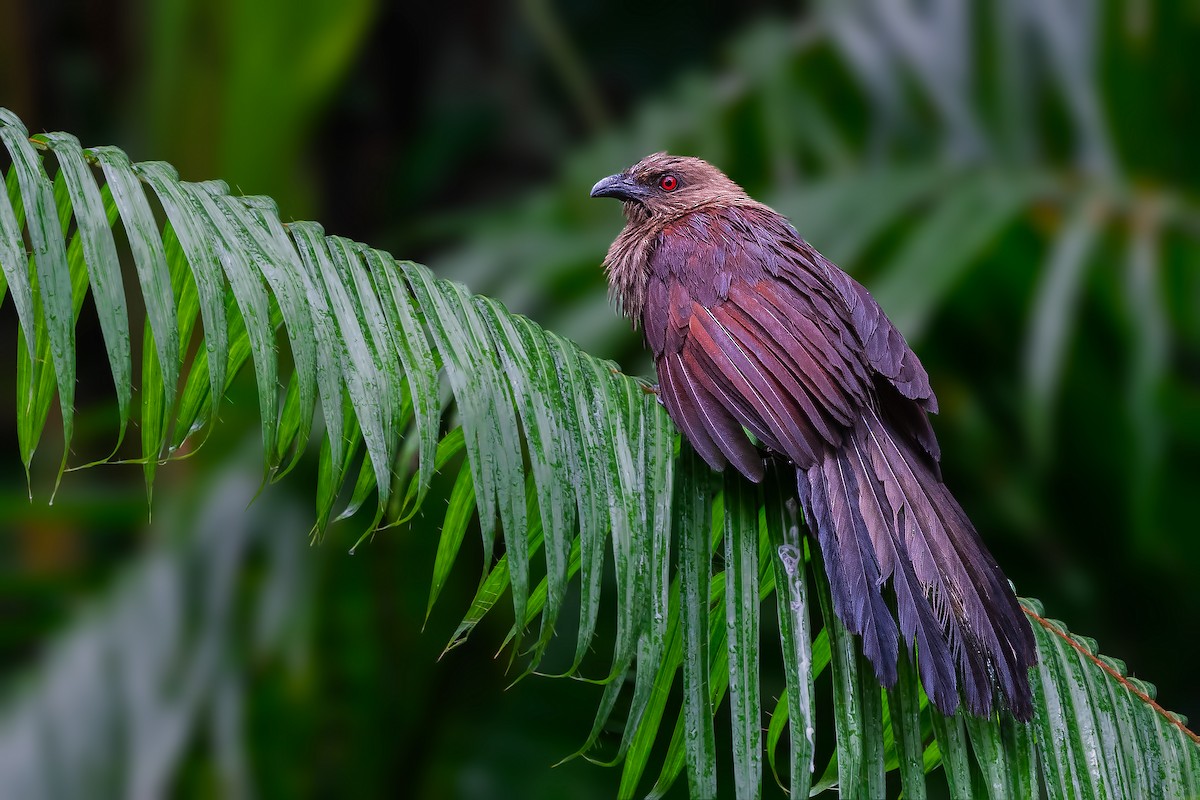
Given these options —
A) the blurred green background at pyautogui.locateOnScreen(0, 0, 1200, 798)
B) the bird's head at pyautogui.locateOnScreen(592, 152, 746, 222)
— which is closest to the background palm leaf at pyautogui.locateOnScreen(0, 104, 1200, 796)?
the blurred green background at pyautogui.locateOnScreen(0, 0, 1200, 798)

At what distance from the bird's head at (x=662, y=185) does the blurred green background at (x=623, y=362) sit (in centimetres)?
25

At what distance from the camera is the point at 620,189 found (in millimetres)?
3674

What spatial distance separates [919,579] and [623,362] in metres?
1.95

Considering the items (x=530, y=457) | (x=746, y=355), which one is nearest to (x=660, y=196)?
(x=746, y=355)

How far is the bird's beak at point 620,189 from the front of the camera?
366 centimetres

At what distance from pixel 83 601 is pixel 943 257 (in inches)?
116

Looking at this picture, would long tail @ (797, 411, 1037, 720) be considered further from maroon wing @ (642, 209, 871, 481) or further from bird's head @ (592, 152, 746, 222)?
bird's head @ (592, 152, 746, 222)

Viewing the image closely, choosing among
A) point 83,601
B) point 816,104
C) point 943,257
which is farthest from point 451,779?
point 816,104

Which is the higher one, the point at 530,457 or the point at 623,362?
the point at 623,362

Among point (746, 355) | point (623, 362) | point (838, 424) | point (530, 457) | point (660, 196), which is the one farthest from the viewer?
point (623, 362)

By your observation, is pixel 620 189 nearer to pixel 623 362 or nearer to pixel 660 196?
pixel 660 196

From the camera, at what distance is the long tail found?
182 cm

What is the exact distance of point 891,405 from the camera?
242 centimetres

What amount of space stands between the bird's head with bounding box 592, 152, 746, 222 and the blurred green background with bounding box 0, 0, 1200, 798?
0.25 metres
